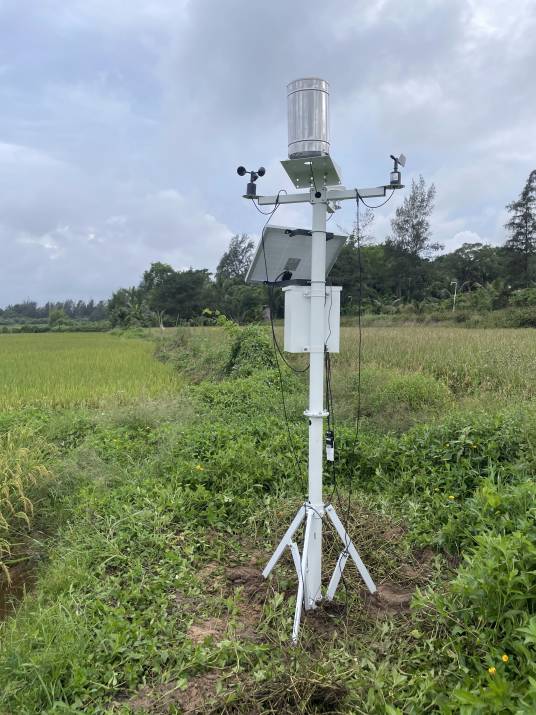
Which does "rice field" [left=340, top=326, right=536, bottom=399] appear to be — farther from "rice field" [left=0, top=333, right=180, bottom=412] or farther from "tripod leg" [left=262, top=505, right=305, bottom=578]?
"tripod leg" [left=262, top=505, right=305, bottom=578]

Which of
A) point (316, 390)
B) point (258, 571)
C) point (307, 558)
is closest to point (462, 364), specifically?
point (258, 571)

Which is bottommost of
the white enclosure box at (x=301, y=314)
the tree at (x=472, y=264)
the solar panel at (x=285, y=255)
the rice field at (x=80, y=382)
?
the rice field at (x=80, y=382)

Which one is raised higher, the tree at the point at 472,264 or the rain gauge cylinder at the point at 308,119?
the tree at the point at 472,264

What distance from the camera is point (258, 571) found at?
9.10ft

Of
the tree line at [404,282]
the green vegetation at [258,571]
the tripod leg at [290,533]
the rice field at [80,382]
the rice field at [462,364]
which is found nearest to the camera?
the green vegetation at [258,571]

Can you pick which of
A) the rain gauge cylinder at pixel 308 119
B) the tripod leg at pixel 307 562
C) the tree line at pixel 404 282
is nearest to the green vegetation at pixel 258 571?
the tripod leg at pixel 307 562

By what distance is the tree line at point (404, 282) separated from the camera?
29.0 metres

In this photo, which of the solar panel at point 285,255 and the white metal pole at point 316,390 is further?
the solar panel at point 285,255

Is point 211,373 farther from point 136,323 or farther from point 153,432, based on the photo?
point 136,323

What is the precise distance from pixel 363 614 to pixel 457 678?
0.60m

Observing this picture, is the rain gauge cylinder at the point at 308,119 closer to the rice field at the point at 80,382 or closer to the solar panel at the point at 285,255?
the solar panel at the point at 285,255

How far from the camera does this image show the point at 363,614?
2361 millimetres

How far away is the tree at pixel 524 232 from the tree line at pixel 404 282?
56 mm

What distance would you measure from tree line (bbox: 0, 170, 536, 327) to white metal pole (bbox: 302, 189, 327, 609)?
910 inches
